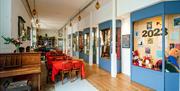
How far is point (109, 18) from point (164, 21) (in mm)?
3346

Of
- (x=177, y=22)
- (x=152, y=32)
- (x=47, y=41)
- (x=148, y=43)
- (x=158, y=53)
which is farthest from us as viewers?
(x=47, y=41)

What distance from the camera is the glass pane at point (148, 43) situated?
5125 millimetres

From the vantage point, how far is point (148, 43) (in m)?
5.64

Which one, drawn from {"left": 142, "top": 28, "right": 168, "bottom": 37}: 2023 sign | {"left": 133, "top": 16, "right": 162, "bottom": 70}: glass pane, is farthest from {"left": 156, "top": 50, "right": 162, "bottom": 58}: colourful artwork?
{"left": 142, "top": 28, "right": 168, "bottom": 37}: 2023 sign

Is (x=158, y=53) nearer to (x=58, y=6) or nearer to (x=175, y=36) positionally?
(x=175, y=36)

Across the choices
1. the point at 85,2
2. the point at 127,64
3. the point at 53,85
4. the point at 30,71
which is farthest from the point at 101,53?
the point at 30,71

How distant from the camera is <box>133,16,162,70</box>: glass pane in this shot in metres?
5.12

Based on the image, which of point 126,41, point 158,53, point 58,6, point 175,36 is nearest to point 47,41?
point 58,6

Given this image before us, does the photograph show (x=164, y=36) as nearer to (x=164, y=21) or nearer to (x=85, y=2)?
(x=164, y=21)

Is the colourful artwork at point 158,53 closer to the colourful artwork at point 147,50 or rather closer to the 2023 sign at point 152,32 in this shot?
the colourful artwork at point 147,50

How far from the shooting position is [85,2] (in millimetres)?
7895

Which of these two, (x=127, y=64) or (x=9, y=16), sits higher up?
(x=9, y=16)

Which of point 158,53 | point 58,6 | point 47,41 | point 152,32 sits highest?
point 58,6

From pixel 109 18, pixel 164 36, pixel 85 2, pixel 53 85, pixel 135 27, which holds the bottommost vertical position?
pixel 53 85
